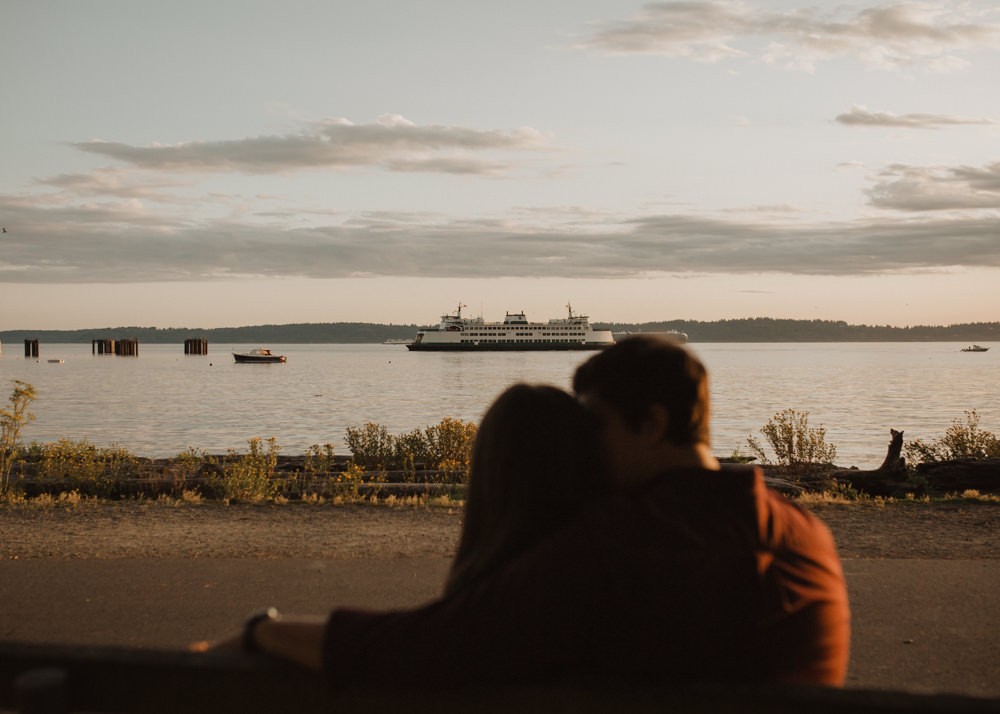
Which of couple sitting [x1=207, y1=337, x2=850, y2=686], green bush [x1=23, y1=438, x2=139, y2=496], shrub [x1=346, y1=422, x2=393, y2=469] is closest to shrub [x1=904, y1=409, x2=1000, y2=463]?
shrub [x1=346, y1=422, x2=393, y2=469]

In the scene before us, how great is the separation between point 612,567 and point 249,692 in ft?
2.22

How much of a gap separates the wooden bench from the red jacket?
5cm

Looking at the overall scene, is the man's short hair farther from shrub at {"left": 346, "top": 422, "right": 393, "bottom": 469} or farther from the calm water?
the calm water

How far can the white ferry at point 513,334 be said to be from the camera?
158375 mm

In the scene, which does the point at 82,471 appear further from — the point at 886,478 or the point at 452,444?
the point at 886,478

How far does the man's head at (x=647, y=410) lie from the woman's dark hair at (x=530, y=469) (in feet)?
0.15

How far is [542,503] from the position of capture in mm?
2031

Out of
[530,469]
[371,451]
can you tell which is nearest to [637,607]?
[530,469]

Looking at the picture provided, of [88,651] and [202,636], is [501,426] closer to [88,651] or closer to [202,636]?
[88,651]

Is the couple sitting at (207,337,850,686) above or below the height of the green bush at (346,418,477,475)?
above

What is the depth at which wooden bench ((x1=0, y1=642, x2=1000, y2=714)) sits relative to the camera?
1.67 metres

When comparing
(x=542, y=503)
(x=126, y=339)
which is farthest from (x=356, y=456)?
(x=126, y=339)

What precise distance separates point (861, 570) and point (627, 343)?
5678 mm

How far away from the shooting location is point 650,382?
205 cm
